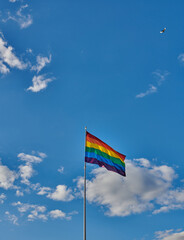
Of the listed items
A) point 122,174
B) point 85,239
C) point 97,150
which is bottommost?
point 85,239

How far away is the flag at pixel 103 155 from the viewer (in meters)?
25.5

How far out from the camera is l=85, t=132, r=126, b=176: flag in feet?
83.5

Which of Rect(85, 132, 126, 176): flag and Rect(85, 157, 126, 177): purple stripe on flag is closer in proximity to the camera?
Rect(85, 157, 126, 177): purple stripe on flag

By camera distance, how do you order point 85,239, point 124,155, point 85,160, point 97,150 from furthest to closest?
point 124,155
point 97,150
point 85,160
point 85,239

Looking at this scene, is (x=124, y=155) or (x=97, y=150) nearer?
(x=97, y=150)

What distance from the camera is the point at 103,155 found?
2662cm

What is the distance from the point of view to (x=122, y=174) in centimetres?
2734

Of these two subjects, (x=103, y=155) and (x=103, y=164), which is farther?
(x=103, y=155)

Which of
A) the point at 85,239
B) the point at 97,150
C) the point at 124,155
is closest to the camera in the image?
the point at 85,239

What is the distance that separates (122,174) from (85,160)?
233 inches

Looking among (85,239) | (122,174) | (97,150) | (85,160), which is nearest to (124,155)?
(122,174)

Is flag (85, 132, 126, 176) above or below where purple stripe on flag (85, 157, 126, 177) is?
above

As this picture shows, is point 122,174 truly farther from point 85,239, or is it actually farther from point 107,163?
point 85,239

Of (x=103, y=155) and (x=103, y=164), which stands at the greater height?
(x=103, y=155)
